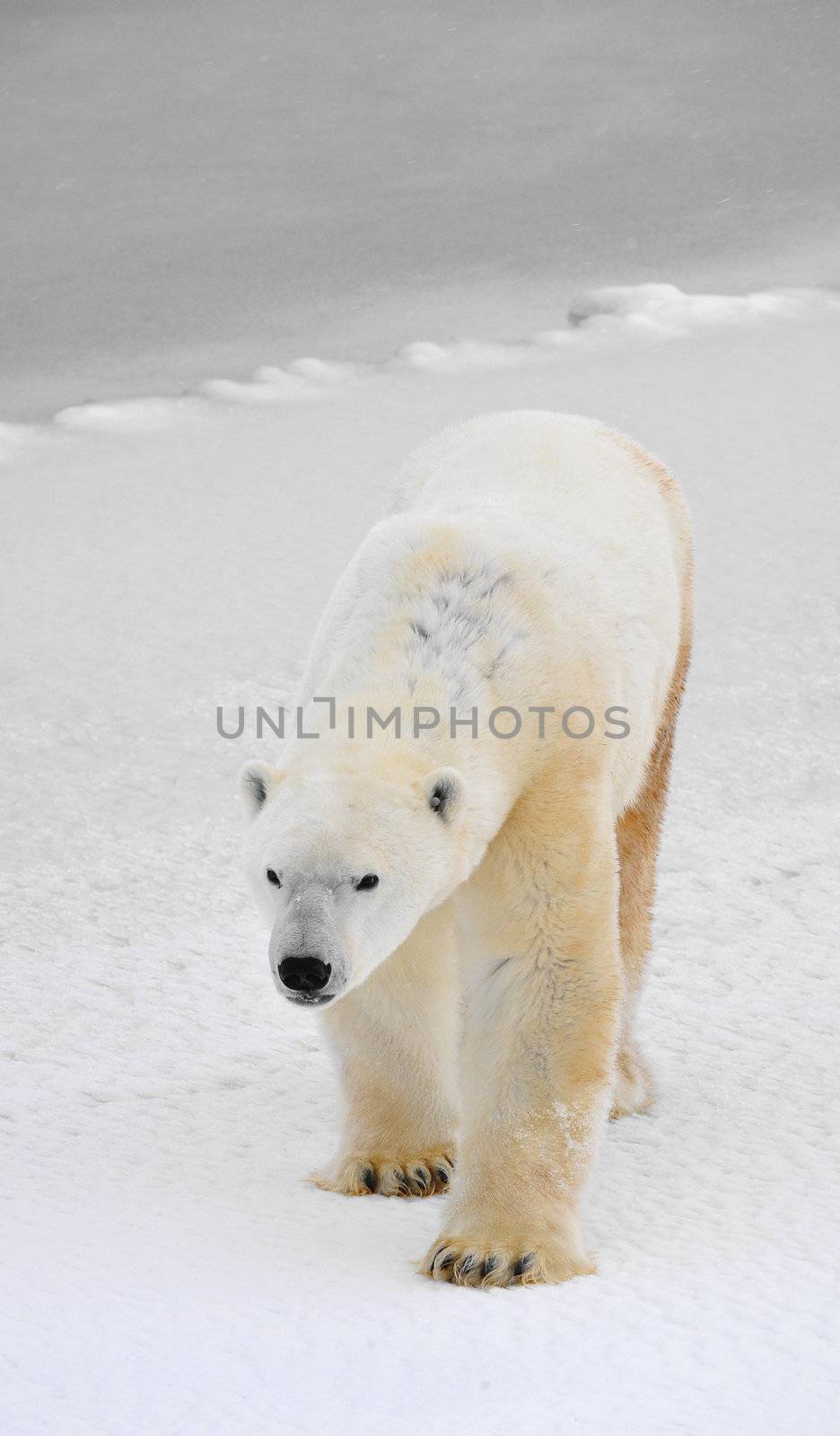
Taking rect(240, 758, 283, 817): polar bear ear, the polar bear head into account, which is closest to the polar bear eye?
the polar bear head

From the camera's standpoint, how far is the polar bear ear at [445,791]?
2443 millimetres

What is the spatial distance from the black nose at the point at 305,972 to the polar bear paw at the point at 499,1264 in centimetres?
57

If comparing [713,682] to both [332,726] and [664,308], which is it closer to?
[332,726]

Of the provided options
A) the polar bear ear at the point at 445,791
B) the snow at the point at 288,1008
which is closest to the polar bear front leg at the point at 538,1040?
the snow at the point at 288,1008

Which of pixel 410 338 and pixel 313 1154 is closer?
pixel 313 1154

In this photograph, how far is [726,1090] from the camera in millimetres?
3521

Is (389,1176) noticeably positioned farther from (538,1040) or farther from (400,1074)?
(538,1040)

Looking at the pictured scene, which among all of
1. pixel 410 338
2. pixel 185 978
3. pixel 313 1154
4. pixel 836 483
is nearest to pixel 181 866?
pixel 185 978

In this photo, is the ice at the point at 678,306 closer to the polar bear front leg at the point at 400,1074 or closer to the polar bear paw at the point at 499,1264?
the polar bear front leg at the point at 400,1074

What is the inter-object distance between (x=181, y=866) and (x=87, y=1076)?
1296mm

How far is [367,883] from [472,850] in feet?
0.76

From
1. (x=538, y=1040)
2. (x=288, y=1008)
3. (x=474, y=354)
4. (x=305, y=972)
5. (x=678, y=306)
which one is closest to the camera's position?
(x=305, y=972)

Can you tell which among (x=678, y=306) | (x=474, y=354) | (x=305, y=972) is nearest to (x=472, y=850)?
(x=305, y=972)

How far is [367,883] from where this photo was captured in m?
2.38
